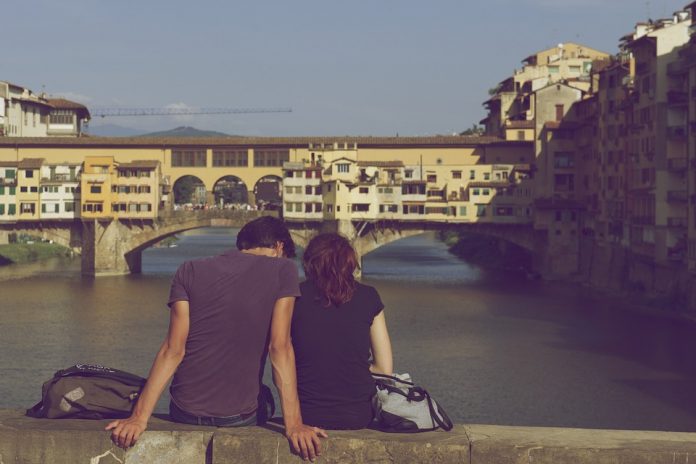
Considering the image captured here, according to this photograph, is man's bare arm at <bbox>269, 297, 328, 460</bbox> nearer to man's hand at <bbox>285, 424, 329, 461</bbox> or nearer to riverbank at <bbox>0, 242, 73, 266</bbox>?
man's hand at <bbox>285, 424, 329, 461</bbox>

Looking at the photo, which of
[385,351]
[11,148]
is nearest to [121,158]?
[11,148]

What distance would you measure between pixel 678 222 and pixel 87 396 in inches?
1626

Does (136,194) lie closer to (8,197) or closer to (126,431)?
(8,197)

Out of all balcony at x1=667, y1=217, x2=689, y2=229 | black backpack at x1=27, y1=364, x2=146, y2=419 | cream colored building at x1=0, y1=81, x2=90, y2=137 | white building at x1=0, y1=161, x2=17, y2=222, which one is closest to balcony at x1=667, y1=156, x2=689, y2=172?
balcony at x1=667, y1=217, x2=689, y2=229

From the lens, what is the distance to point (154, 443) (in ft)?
18.4

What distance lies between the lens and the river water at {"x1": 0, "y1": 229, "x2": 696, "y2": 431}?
26234 mm

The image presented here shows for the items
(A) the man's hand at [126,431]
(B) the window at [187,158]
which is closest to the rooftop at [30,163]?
(B) the window at [187,158]

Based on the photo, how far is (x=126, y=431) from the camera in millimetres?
5543

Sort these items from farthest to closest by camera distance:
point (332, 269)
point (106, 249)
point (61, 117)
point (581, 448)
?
point (61, 117), point (106, 249), point (332, 269), point (581, 448)

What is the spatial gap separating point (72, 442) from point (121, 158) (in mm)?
65338

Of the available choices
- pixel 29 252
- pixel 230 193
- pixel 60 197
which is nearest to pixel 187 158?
pixel 60 197

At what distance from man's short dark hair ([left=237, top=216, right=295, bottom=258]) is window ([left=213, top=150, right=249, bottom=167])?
64060 mm

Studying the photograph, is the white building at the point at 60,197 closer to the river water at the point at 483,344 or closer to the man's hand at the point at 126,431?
the river water at the point at 483,344

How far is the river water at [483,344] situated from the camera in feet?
86.1
